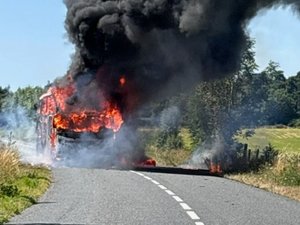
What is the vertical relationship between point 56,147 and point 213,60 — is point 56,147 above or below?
below

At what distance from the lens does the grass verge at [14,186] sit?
12.9 metres

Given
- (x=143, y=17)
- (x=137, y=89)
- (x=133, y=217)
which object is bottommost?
(x=133, y=217)

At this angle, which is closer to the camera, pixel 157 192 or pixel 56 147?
pixel 157 192

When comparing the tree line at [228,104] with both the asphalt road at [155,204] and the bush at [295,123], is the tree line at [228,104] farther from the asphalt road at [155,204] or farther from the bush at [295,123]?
the bush at [295,123]

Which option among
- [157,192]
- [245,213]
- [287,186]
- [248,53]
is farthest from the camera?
[248,53]

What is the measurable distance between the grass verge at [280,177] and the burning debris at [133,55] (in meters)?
6.90

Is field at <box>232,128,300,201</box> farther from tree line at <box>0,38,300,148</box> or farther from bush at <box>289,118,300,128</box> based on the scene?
bush at <box>289,118,300,128</box>

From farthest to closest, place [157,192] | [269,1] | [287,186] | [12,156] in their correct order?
[269,1] < [287,186] < [12,156] < [157,192]

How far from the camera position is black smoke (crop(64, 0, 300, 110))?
2947 cm

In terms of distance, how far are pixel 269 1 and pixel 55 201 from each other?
17869 millimetres

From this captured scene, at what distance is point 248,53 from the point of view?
38.3m

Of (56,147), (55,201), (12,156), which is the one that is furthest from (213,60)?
(55,201)

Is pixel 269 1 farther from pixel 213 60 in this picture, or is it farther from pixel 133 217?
pixel 133 217

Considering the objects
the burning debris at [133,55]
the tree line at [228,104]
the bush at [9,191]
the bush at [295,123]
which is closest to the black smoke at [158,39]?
the burning debris at [133,55]
